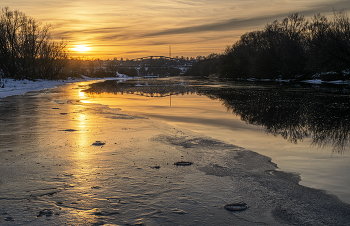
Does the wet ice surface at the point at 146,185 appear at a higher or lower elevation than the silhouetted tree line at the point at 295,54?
lower

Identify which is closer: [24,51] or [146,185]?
[146,185]

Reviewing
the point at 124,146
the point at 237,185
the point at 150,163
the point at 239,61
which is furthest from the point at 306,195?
the point at 239,61

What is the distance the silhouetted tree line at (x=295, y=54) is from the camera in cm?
4412

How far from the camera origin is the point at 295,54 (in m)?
61.6

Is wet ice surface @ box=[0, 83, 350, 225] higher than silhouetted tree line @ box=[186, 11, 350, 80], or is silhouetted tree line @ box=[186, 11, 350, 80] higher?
silhouetted tree line @ box=[186, 11, 350, 80]

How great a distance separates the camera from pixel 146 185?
4.73m

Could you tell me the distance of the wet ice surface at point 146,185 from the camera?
3.70 metres

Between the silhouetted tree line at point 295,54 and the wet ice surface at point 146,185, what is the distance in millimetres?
43651

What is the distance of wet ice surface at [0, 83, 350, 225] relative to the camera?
3699mm

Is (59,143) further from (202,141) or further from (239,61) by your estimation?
(239,61)

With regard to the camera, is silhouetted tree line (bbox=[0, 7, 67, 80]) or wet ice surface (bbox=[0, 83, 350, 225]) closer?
wet ice surface (bbox=[0, 83, 350, 225])

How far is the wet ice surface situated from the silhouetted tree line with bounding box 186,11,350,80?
43651 millimetres

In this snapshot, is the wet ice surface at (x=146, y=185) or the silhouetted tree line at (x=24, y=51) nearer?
the wet ice surface at (x=146, y=185)

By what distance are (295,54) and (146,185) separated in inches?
2512
